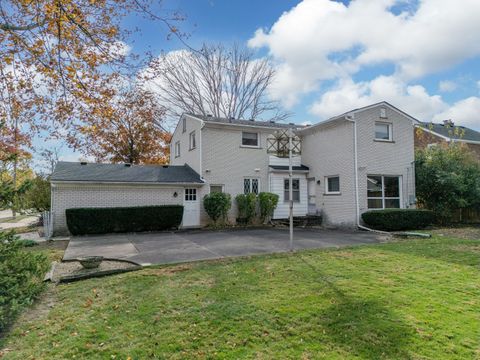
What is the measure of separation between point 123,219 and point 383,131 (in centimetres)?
1333

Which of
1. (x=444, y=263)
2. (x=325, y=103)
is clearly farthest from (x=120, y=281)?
(x=325, y=103)

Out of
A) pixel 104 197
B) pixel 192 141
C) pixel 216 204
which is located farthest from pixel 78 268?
pixel 192 141

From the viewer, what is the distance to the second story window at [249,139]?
17938 millimetres

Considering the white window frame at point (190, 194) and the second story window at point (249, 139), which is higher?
the second story window at point (249, 139)

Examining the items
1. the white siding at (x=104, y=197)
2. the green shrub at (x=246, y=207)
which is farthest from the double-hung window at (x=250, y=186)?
the white siding at (x=104, y=197)

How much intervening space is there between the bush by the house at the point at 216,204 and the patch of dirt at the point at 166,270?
353 inches

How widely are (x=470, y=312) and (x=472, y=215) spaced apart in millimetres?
15110

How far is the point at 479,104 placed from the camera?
6141mm

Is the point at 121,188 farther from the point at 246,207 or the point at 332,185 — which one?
the point at 332,185

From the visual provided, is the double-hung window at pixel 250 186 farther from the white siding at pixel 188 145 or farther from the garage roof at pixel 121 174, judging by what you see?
the white siding at pixel 188 145

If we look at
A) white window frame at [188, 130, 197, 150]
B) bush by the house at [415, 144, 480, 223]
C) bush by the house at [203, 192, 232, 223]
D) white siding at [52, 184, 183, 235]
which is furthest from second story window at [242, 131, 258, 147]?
bush by the house at [415, 144, 480, 223]

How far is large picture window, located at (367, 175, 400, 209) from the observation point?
15.4m

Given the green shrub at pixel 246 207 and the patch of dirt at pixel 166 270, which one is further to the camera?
the green shrub at pixel 246 207

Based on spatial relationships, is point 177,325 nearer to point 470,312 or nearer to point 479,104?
point 470,312
